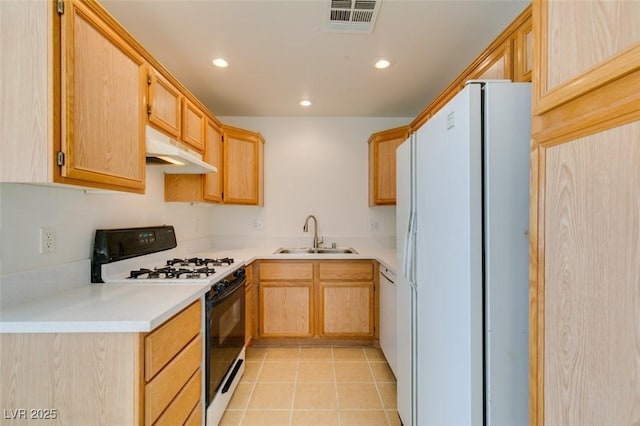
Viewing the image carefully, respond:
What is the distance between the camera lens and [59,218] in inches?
55.8

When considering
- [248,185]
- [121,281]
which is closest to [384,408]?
[121,281]

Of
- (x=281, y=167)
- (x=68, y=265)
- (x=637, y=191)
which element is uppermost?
(x=281, y=167)

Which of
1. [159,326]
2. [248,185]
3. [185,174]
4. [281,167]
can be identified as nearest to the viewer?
[159,326]

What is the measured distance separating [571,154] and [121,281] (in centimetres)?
198

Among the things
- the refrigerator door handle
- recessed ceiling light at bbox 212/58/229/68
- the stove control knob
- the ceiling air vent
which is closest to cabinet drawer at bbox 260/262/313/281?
the stove control knob

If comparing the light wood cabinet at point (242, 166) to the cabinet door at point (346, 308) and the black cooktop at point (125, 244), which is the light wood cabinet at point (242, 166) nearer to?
the black cooktop at point (125, 244)

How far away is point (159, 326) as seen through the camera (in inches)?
45.8

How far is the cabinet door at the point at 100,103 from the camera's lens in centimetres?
111

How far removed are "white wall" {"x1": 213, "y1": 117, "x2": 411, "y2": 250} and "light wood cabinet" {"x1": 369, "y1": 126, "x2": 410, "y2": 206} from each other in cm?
27

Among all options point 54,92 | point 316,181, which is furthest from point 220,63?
point 316,181

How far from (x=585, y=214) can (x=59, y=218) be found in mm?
1996

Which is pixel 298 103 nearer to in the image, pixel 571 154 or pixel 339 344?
pixel 339 344

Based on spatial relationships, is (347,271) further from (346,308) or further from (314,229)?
(314,229)

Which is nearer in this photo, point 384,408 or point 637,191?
point 637,191
